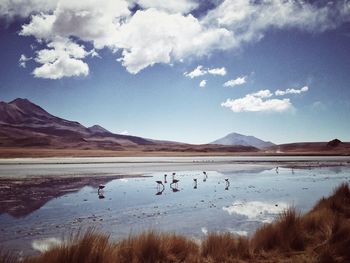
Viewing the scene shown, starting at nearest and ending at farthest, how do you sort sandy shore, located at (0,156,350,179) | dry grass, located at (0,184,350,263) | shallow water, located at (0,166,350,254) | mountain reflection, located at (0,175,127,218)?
1. dry grass, located at (0,184,350,263)
2. shallow water, located at (0,166,350,254)
3. mountain reflection, located at (0,175,127,218)
4. sandy shore, located at (0,156,350,179)

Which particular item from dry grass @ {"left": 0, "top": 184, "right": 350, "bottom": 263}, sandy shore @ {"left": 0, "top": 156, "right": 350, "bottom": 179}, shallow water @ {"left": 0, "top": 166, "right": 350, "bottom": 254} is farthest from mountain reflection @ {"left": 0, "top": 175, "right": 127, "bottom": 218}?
sandy shore @ {"left": 0, "top": 156, "right": 350, "bottom": 179}

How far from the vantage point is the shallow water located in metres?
10.6

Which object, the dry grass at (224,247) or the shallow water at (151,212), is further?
the shallow water at (151,212)

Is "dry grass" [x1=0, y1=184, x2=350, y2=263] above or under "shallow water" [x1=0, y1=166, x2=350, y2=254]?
above

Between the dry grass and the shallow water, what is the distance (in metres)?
0.66

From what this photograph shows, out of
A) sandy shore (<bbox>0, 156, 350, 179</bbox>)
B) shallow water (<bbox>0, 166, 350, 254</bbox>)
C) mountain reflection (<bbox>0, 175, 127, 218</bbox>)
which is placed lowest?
shallow water (<bbox>0, 166, 350, 254</bbox>)

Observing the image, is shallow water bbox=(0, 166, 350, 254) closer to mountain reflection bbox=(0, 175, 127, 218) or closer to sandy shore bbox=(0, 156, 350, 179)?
mountain reflection bbox=(0, 175, 127, 218)

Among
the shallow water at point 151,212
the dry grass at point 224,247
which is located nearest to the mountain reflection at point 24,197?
the shallow water at point 151,212

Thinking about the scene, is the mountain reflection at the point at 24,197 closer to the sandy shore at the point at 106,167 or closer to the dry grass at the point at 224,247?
the dry grass at the point at 224,247

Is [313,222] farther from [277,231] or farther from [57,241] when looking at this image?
[57,241]

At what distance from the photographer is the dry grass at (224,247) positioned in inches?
257

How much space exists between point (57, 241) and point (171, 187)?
1370 centimetres

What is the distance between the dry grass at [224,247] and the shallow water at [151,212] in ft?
2.16

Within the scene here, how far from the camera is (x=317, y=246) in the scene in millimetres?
8258
